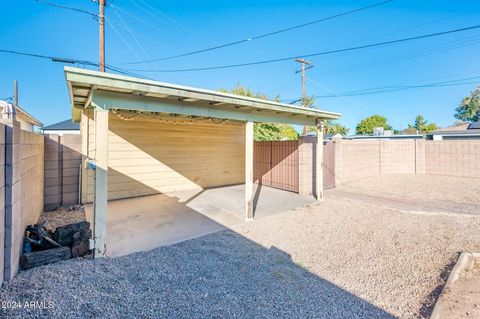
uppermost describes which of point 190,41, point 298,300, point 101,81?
point 190,41

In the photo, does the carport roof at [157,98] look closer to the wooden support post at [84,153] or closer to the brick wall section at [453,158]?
the wooden support post at [84,153]

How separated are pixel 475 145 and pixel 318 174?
30.5 feet

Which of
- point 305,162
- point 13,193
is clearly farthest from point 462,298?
point 305,162

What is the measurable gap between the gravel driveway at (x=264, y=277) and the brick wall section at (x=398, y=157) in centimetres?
820

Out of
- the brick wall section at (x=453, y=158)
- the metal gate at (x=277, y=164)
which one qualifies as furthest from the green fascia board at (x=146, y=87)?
the brick wall section at (x=453, y=158)

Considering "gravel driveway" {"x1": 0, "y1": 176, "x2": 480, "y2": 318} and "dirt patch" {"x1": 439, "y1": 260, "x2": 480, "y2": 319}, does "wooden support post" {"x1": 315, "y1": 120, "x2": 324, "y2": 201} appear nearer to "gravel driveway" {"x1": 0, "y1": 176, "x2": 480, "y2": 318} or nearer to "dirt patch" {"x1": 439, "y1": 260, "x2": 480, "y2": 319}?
"gravel driveway" {"x1": 0, "y1": 176, "x2": 480, "y2": 318}

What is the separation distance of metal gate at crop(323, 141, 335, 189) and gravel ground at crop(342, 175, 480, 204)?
802mm

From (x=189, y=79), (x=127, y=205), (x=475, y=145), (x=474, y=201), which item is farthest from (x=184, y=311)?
→ (x=189, y=79)

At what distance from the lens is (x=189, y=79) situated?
16.1 meters

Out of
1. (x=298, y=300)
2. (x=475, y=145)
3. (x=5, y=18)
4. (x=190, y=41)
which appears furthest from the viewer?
(x=190, y=41)

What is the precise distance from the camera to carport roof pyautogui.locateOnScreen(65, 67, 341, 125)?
318 cm

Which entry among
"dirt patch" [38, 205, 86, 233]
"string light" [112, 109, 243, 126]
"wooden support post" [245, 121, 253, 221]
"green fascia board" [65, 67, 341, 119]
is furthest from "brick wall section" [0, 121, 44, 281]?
"wooden support post" [245, 121, 253, 221]

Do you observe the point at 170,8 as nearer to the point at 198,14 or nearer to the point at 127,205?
the point at 198,14

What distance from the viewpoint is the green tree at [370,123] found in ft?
141
